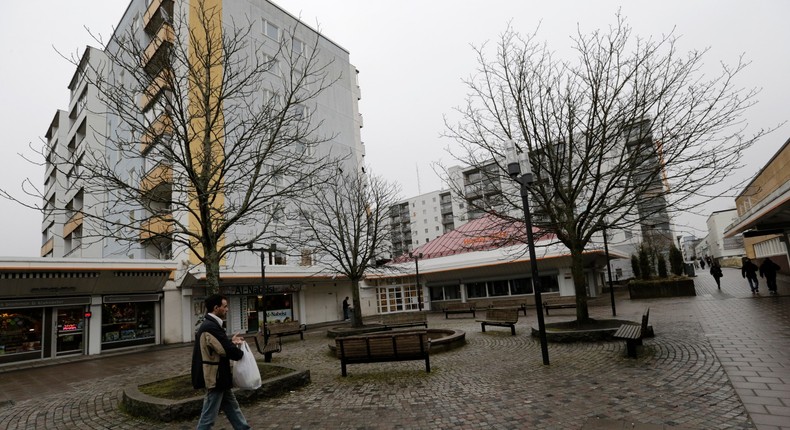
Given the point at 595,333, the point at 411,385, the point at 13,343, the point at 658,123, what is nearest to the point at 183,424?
the point at 411,385

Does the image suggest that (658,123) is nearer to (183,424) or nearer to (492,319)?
(492,319)

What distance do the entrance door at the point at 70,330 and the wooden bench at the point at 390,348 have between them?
17342 mm

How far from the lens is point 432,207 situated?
9444 cm

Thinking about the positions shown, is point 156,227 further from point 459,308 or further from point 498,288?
point 498,288

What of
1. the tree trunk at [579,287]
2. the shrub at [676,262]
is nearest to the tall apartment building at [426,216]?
the shrub at [676,262]

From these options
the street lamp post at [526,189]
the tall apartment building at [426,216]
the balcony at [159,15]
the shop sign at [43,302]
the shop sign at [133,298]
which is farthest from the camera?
the tall apartment building at [426,216]

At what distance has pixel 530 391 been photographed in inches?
258

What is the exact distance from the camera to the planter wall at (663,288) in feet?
76.7

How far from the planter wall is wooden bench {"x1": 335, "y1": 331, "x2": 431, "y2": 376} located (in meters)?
21.4

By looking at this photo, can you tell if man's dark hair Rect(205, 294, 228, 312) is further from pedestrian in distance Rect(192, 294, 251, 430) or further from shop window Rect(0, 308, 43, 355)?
shop window Rect(0, 308, 43, 355)

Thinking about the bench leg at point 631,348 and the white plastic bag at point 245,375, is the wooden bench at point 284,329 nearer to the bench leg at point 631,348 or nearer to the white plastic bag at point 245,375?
the white plastic bag at point 245,375

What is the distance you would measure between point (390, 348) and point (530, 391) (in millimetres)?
3016

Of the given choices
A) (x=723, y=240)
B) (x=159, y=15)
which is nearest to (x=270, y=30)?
(x=159, y=15)

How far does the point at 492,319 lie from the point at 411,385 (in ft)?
28.0
